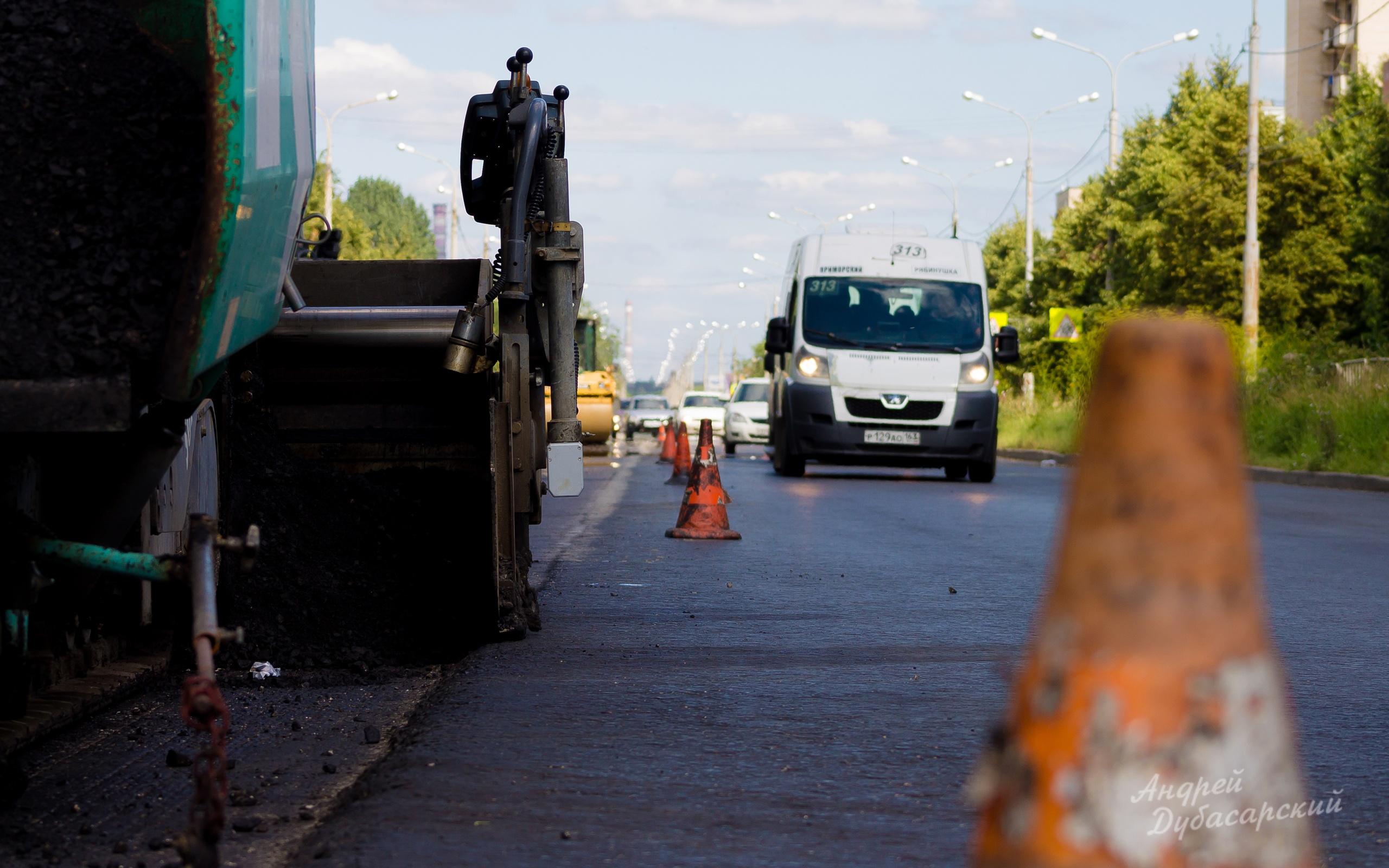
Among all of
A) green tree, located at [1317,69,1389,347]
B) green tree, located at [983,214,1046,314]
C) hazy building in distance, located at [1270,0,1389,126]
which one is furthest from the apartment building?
green tree, located at [1317,69,1389,347]

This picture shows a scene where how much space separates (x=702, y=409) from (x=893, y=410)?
3238cm

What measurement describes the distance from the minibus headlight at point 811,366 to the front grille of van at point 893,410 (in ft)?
1.46

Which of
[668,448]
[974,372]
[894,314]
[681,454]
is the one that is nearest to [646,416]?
[668,448]

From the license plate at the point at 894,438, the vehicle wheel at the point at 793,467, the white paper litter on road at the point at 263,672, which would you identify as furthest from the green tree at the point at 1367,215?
the white paper litter on road at the point at 263,672

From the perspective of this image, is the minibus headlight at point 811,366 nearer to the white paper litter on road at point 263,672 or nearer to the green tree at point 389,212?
the white paper litter on road at point 263,672

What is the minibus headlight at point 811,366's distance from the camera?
2147cm

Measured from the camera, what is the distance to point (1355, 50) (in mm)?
70250

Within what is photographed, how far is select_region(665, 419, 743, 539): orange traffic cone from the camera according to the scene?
1264 centimetres

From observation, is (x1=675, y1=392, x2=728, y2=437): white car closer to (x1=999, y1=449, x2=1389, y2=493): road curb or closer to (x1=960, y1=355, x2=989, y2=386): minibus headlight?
(x1=999, y1=449, x2=1389, y2=493): road curb

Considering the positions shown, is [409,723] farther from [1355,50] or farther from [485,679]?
[1355,50]

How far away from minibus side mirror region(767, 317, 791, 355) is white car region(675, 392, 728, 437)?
2743 centimetres

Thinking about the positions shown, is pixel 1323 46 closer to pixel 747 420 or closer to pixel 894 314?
pixel 747 420

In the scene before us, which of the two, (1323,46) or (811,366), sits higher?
(1323,46)

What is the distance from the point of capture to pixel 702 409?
53.6 meters
